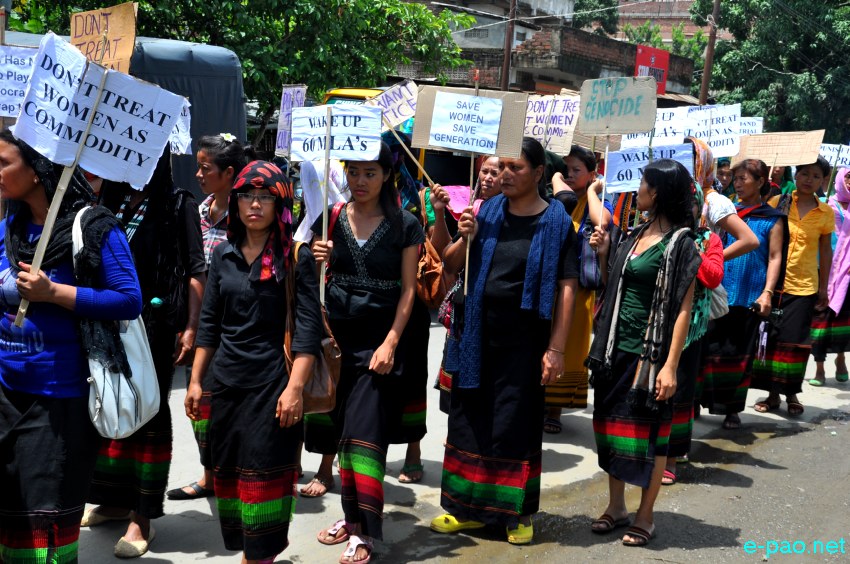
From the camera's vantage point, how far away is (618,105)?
5.67m

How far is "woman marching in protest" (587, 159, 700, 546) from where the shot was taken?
14.6ft

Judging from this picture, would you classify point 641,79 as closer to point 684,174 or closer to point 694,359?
point 684,174

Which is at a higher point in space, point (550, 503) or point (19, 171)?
point (19, 171)

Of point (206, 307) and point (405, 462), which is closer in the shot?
point (206, 307)

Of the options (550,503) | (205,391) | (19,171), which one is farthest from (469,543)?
(19,171)

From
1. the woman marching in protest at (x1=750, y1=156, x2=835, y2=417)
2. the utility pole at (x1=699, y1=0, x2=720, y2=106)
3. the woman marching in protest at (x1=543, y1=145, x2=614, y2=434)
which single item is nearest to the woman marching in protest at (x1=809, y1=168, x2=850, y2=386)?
the woman marching in protest at (x1=750, y1=156, x2=835, y2=417)

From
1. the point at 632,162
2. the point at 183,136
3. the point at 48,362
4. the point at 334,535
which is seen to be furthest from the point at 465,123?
the point at 48,362

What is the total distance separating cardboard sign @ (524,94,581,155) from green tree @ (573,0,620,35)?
37.5 m

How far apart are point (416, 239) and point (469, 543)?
4.88ft

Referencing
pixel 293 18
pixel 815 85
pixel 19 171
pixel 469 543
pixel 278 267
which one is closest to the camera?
pixel 19 171

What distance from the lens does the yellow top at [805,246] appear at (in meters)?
7.61

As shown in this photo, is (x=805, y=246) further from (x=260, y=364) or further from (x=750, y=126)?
(x=260, y=364)

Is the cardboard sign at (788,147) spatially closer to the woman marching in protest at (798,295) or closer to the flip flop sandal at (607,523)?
the woman marching in protest at (798,295)

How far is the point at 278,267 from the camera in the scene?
3.74 meters
